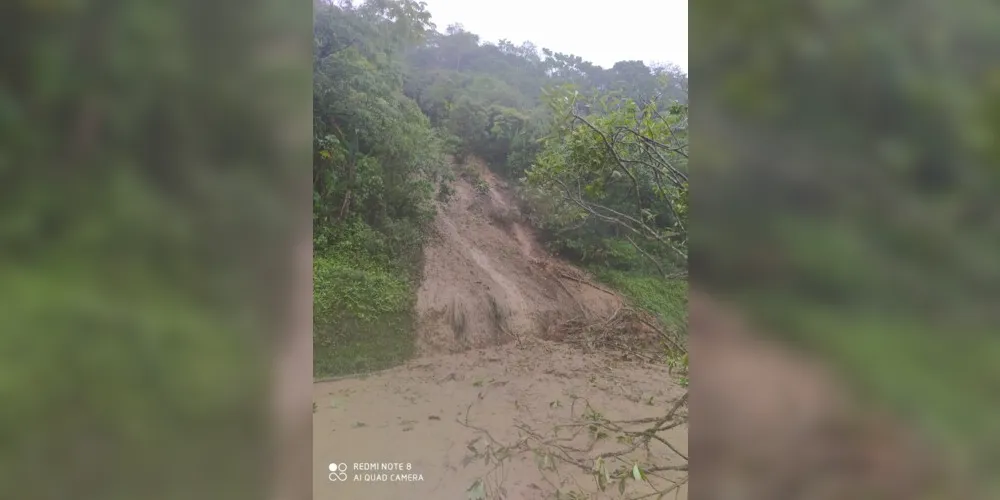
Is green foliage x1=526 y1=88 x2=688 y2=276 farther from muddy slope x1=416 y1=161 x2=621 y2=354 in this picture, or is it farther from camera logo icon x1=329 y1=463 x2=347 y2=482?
camera logo icon x1=329 y1=463 x2=347 y2=482

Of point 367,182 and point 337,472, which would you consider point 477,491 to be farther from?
point 367,182

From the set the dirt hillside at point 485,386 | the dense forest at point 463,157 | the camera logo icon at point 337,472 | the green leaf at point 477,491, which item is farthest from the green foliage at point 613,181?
the camera logo icon at point 337,472

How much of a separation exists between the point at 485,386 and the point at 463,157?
0.76m

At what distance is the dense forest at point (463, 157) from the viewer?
1.64 m
